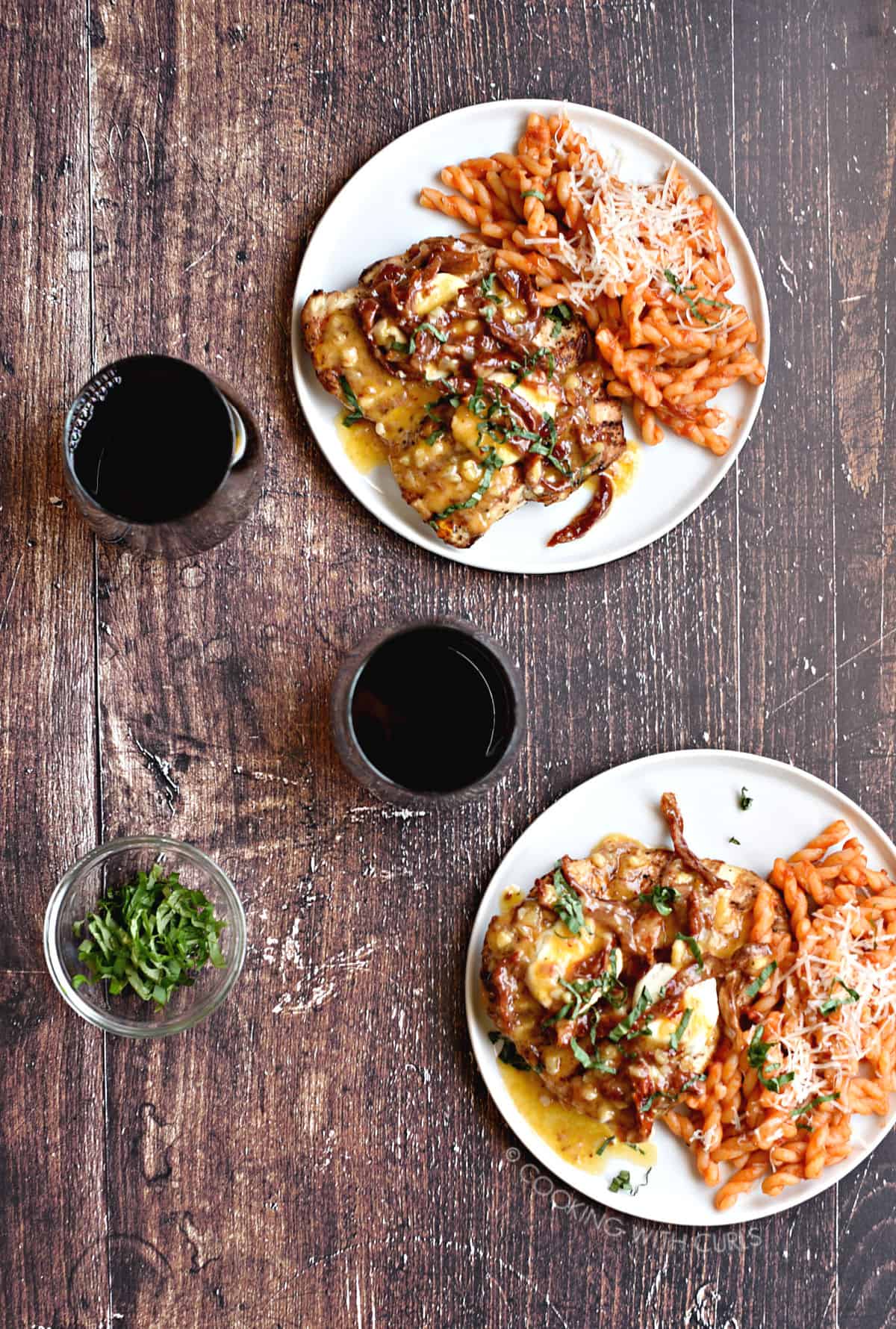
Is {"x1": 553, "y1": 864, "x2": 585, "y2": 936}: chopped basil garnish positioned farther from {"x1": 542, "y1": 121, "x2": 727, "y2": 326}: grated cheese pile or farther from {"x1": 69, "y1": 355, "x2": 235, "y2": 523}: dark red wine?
{"x1": 542, "y1": 121, "x2": 727, "y2": 326}: grated cheese pile

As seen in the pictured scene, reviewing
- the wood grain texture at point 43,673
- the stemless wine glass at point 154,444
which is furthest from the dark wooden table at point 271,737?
the stemless wine glass at point 154,444

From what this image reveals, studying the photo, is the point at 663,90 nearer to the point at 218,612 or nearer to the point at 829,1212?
the point at 218,612

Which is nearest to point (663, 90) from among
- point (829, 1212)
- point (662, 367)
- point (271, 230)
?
point (662, 367)

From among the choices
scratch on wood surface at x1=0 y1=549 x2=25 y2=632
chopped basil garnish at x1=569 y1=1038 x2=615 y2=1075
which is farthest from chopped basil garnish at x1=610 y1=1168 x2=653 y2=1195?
scratch on wood surface at x1=0 y1=549 x2=25 y2=632

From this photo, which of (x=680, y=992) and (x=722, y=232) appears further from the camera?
(x=722, y=232)

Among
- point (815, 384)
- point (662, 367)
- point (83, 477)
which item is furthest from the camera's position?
point (815, 384)

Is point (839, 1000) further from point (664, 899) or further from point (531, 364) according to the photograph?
point (531, 364)

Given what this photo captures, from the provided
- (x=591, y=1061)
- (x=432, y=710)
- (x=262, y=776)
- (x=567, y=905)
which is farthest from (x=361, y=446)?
(x=591, y=1061)
